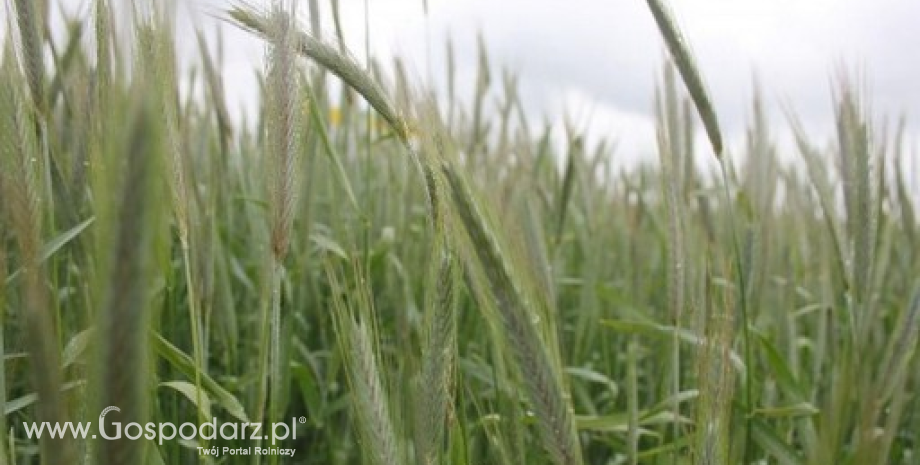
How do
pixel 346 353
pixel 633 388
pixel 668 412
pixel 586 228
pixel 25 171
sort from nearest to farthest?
1. pixel 25 171
2. pixel 346 353
3. pixel 633 388
4. pixel 668 412
5. pixel 586 228

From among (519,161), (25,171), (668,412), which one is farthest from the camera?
(519,161)

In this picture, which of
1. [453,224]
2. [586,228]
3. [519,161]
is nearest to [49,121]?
[453,224]

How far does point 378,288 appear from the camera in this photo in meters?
2.02

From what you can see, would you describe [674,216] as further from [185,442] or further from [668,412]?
[185,442]

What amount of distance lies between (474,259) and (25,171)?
12.2 inches

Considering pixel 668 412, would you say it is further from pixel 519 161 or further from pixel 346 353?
pixel 519 161

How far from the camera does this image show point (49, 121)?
1.14 metres

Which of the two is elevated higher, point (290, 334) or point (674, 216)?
point (674, 216)

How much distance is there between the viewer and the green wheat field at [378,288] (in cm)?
51

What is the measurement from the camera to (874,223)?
46.6 inches

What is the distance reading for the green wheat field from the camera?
514 mm

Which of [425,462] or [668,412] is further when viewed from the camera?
[668,412]

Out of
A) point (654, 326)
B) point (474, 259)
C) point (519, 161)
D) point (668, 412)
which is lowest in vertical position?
point (668, 412)

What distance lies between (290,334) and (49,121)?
1.37 ft
